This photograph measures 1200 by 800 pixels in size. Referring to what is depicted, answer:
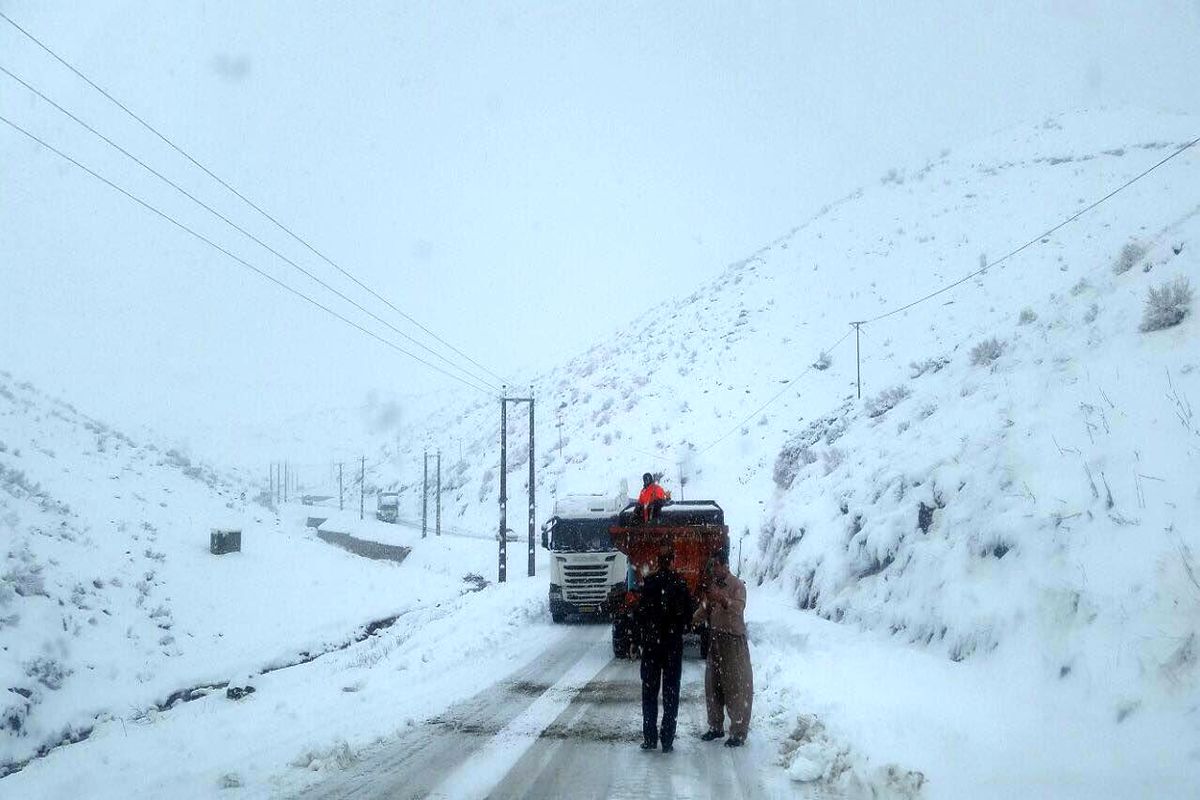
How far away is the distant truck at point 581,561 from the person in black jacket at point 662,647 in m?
10.3

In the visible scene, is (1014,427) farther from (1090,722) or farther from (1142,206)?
(1142,206)

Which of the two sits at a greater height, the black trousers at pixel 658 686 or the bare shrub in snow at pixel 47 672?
the black trousers at pixel 658 686

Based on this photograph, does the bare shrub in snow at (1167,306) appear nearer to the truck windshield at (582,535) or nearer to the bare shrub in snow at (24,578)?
the truck windshield at (582,535)

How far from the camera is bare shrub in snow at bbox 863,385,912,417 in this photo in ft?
66.6

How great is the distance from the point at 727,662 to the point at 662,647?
84 cm

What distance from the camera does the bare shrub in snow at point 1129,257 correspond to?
49.2ft

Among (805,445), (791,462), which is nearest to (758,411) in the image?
(805,445)

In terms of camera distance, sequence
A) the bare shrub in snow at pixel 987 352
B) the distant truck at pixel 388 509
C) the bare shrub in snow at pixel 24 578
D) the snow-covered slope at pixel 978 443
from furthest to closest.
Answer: the distant truck at pixel 388 509, the bare shrub in snow at pixel 987 352, the bare shrub in snow at pixel 24 578, the snow-covered slope at pixel 978 443

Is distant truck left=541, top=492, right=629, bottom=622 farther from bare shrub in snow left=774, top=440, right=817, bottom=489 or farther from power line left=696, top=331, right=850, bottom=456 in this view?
power line left=696, top=331, right=850, bottom=456

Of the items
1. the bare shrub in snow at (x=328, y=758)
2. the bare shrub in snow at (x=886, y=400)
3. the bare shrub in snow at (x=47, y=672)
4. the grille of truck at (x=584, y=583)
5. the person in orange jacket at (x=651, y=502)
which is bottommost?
the bare shrub in snow at (x=47, y=672)

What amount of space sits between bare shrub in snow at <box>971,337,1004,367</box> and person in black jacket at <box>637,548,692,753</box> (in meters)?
11.4

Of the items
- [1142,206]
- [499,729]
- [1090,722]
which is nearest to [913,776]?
[1090,722]

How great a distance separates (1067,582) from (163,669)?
1705cm

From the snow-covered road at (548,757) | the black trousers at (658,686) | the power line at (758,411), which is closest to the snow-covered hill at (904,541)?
the power line at (758,411)
